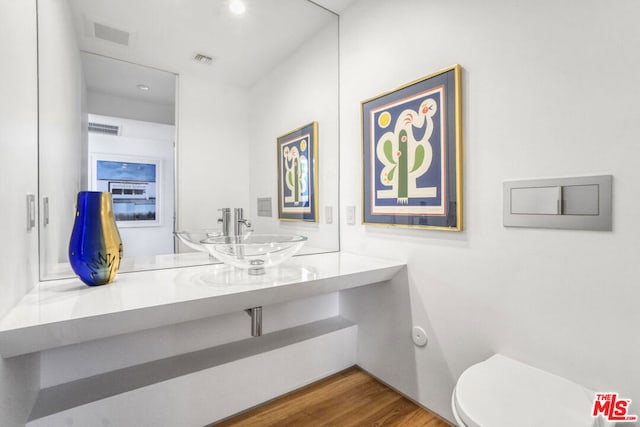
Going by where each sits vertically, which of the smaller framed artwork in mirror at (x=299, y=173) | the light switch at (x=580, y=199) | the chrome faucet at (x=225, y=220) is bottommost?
the chrome faucet at (x=225, y=220)

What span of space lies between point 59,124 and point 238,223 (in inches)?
33.9

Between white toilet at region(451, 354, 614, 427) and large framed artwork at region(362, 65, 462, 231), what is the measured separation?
57 cm

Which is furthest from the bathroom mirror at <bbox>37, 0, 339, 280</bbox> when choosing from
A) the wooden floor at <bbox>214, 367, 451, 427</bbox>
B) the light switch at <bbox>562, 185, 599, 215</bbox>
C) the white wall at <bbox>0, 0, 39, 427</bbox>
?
the light switch at <bbox>562, 185, 599, 215</bbox>

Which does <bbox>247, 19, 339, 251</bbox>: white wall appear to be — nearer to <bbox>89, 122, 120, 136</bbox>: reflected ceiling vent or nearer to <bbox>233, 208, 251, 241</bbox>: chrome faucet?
<bbox>233, 208, 251, 241</bbox>: chrome faucet

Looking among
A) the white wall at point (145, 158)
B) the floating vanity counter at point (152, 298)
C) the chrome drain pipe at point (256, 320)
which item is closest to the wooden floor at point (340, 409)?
the chrome drain pipe at point (256, 320)

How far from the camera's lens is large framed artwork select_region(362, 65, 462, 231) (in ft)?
4.40

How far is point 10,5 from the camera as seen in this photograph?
0.90 meters

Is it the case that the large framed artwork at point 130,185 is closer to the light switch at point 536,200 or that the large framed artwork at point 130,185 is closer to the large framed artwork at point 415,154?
the large framed artwork at point 415,154

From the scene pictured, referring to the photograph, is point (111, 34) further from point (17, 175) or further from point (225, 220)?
point (225, 220)

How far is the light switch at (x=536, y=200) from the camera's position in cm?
105

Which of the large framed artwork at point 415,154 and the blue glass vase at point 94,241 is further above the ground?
the large framed artwork at point 415,154

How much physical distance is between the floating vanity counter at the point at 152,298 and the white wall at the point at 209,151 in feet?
1.07

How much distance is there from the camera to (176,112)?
1529mm

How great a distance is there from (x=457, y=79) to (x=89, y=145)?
5.19 feet
